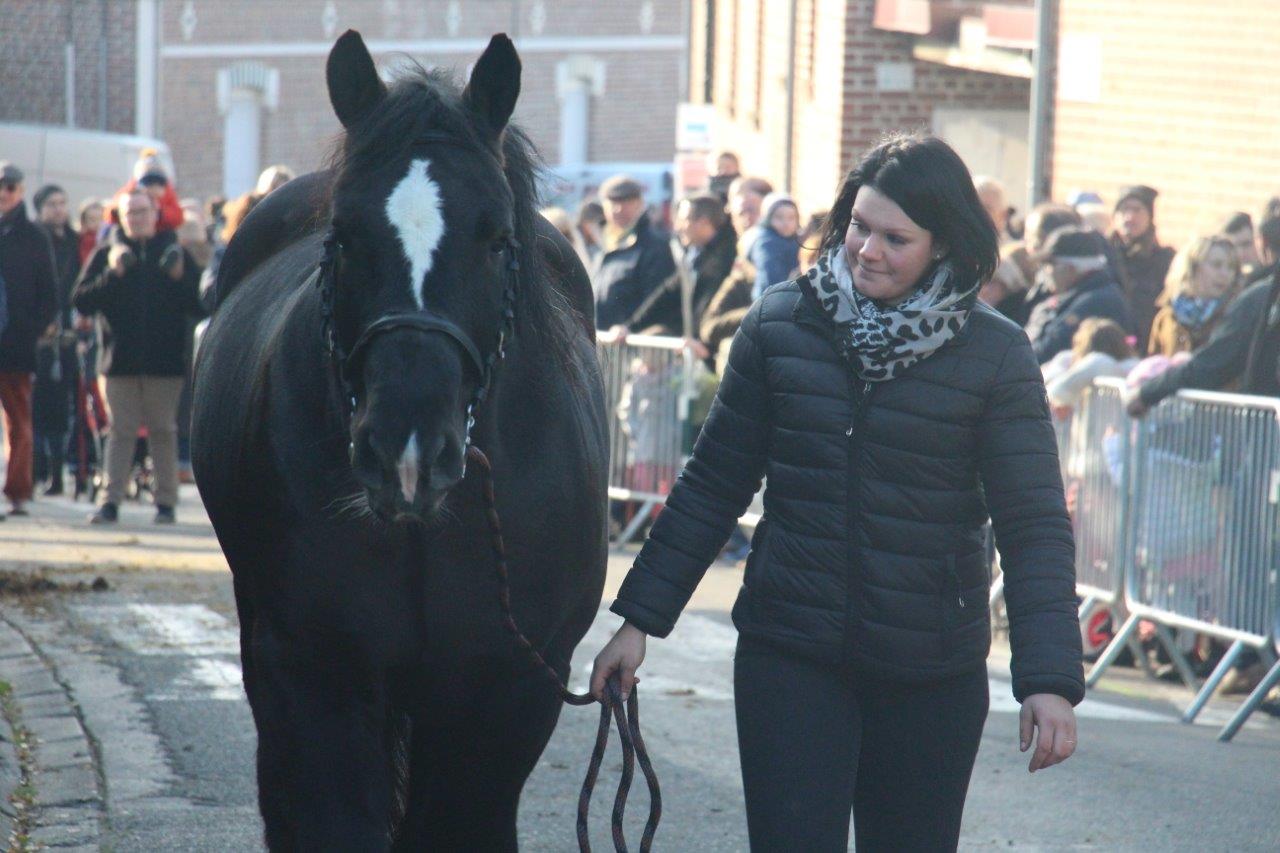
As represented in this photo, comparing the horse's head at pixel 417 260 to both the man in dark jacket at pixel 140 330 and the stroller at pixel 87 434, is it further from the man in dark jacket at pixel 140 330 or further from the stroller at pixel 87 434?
the stroller at pixel 87 434

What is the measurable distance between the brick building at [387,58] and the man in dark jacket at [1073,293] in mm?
34300

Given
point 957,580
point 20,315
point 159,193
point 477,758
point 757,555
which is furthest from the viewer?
point 159,193

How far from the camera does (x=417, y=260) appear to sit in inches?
138

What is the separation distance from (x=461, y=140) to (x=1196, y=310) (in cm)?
598

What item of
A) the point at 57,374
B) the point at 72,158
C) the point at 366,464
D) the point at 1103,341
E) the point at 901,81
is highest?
the point at 901,81

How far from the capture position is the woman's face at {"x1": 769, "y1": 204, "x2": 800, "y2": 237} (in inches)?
463

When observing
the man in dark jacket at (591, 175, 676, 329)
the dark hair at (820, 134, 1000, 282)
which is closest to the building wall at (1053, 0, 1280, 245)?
the man in dark jacket at (591, 175, 676, 329)

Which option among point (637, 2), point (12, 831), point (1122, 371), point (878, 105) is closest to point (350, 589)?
point (12, 831)

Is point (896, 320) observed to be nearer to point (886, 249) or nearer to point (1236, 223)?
point (886, 249)

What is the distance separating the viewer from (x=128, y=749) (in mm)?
6566

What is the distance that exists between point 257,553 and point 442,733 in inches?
22.4

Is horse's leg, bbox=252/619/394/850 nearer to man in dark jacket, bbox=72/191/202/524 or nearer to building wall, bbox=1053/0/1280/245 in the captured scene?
man in dark jacket, bbox=72/191/202/524

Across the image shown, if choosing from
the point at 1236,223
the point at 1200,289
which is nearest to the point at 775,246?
the point at 1236,223

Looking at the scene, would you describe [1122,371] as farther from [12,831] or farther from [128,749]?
[12,831]
